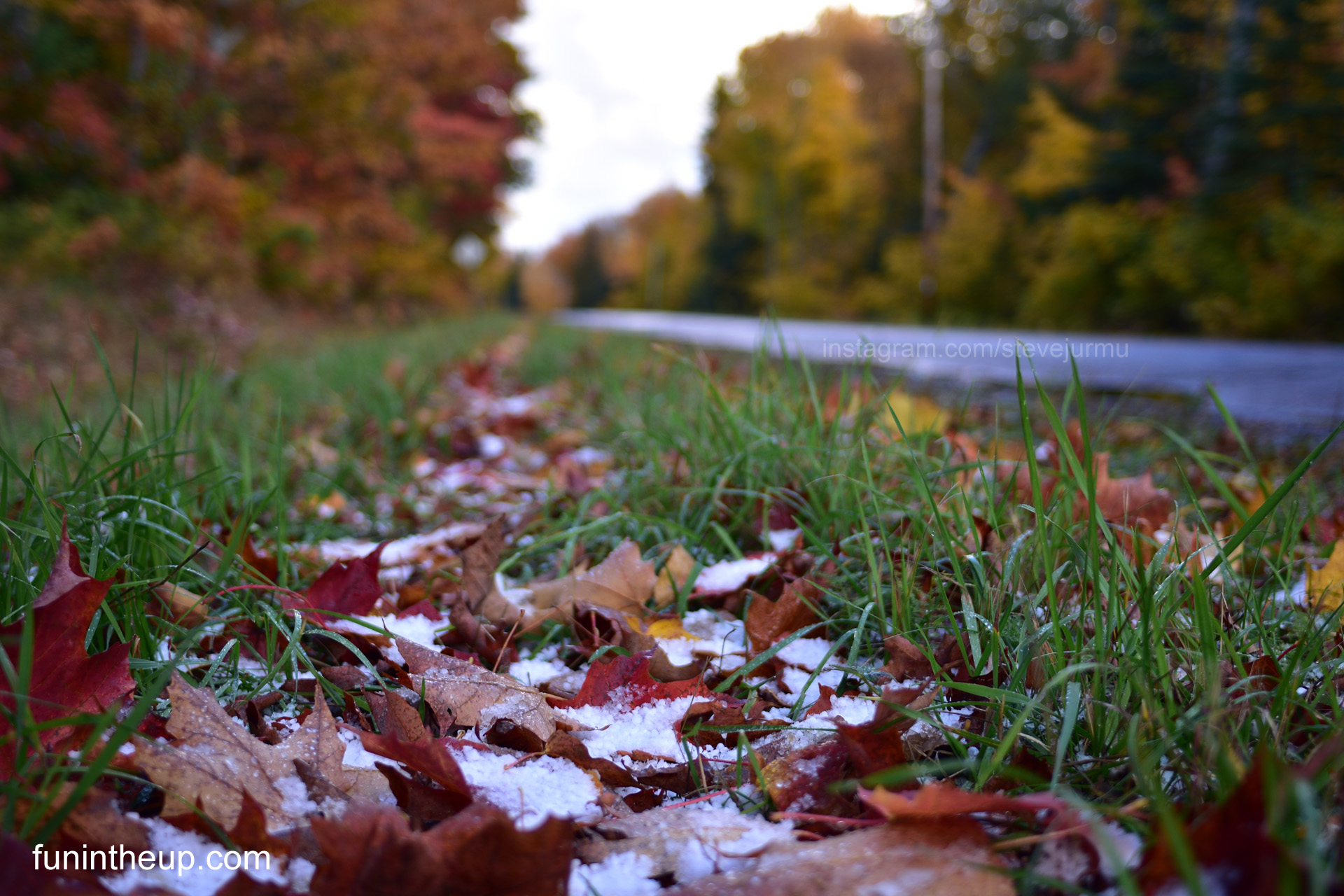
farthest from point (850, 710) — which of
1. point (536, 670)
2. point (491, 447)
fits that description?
point (491, 447)

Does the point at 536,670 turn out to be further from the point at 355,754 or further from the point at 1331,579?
the point at 1331,579

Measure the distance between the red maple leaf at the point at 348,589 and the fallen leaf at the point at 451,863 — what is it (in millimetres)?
590

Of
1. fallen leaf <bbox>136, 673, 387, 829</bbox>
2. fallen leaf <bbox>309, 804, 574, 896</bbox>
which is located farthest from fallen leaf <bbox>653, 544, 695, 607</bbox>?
fallen leaf <bbox>309, 804, 574, 896</bbox>

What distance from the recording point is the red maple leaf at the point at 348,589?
1.19 metres

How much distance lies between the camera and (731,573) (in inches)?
53.6

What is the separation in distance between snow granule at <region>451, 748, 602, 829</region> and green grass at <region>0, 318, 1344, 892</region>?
31 cm

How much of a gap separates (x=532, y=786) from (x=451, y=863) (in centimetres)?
20

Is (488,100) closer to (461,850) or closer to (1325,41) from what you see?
(1325,41)

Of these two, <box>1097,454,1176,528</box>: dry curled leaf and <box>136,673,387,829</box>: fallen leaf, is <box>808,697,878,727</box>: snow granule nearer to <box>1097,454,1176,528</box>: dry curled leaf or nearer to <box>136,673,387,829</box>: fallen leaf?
<box>136,673,387,829</box>: fallen leaf

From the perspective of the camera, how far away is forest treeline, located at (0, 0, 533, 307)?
291 inches

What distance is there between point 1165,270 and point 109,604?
1187 centimetres

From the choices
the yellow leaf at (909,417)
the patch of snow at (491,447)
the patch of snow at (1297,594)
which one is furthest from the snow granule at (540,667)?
the patch of snow at (491,447)

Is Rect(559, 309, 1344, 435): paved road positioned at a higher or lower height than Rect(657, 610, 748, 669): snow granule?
higher

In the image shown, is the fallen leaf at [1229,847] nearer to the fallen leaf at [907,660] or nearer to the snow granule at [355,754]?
the fallen leaf at [907,660]
